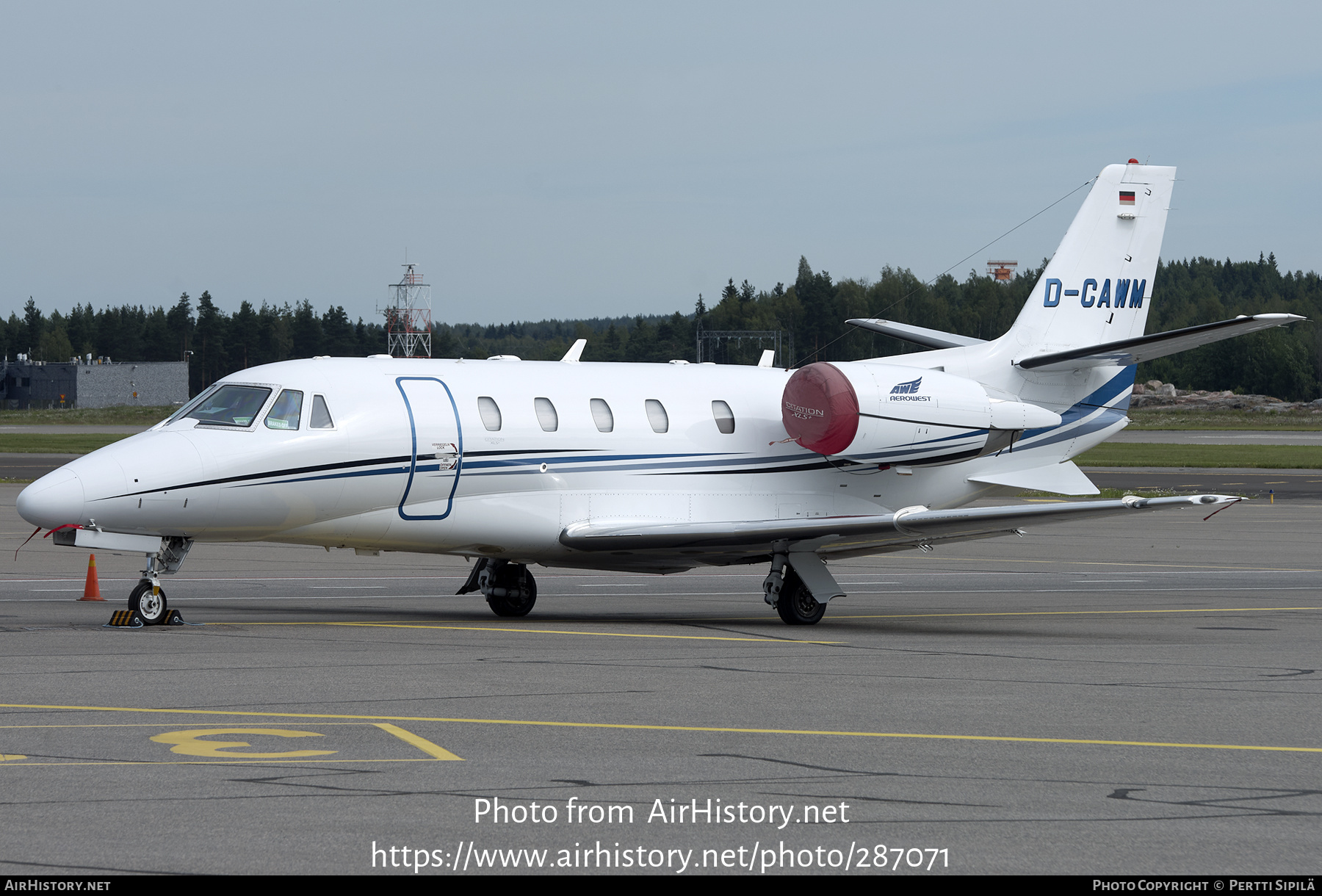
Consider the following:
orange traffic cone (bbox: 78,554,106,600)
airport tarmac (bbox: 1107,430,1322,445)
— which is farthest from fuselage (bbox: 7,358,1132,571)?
airport tarmac (bbox: 1107,430,1322,445)

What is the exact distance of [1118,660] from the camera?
15.9 m

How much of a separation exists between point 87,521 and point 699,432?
26.4 ft

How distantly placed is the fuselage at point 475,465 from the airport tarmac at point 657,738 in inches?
51.9

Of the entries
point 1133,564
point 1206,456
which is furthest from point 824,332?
point 1133,564

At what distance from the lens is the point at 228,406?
18.0 meters

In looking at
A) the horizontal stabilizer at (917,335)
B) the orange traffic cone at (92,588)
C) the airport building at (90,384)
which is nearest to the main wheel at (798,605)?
the horizontal stabilizer at (917,335)

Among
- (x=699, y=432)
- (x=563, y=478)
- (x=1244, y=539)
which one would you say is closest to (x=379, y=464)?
(x=563, y=478)

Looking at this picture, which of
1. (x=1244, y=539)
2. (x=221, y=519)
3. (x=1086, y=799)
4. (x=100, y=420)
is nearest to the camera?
(x=1086, y=799)

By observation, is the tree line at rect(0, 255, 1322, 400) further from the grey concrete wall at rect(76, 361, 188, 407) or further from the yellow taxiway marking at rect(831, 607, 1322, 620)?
the yellow taxiway marking at rect(831, 607, 1322, 620)

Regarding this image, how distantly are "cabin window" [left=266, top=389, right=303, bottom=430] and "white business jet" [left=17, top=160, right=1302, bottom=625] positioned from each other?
3cm

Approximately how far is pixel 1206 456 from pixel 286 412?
58228 mm

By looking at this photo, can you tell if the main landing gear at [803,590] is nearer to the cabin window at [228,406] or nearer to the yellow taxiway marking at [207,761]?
the cabin window at [228,406]

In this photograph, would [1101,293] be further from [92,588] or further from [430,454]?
[92,588]

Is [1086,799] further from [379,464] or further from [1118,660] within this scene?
[379,464]
